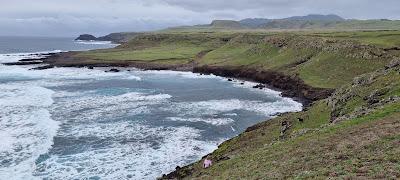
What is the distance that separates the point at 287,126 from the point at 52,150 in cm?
2009

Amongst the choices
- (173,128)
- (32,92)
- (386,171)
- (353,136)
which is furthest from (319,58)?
(386,171)

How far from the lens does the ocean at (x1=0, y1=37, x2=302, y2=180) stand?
33.6 metres

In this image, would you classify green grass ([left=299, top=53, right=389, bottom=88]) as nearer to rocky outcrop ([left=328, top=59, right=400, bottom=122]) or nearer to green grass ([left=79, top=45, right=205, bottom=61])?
rocky outcrop ([left=328, top=59, right=400, bottom=122])

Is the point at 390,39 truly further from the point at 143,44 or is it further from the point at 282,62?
the point at 143,44

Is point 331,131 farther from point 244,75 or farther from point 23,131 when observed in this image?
point 244,75

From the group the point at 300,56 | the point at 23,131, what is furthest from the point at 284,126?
the point at 300,56

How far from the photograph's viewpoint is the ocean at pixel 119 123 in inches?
1321

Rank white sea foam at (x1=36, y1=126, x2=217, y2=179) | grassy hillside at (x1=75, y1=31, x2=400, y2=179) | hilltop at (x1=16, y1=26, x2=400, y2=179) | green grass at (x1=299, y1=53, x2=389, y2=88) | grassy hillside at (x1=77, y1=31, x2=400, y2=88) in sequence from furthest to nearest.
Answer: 1. grassy hillside at (x1=77, y1=31, x2=400, y2=88)
2. green grass at (x1=299, y1=53, x2=389, y2=88)
3. white sea foam at (x1=36, y1=126, x2=217, y2=179)
4. hilltop at (x1=16, y1=26, x2=400, y2=179)
5. grassy hillside at (x1=75, y1=31, x2=400, y2=179)

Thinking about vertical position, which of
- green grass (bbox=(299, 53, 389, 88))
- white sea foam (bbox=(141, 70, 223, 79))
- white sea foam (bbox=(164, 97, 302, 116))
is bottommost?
white sea foam (bbox=(164, 97, 302, 116))

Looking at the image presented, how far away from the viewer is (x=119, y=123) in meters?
47.5

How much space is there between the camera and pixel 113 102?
61.9 meters

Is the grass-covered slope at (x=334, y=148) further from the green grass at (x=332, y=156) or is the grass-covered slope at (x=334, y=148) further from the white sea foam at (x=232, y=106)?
the white sea foam at (x=232, y=106)

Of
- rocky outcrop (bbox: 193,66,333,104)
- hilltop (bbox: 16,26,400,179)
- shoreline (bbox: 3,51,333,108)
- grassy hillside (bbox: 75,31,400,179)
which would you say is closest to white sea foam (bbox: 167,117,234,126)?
grassy hillside (bbox: 75,31,400,179)

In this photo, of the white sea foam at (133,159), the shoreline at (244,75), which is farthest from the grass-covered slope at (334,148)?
the shoreline at (244,75)
